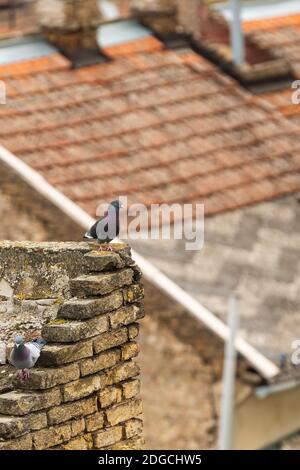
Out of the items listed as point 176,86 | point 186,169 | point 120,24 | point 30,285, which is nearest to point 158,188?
point 186,169

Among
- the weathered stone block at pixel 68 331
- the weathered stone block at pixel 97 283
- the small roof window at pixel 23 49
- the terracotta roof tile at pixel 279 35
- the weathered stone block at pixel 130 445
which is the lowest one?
the terracotta roof tile at pixel 279 35

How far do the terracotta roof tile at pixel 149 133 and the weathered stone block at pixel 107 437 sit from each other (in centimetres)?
1226

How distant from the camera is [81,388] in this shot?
13320mm

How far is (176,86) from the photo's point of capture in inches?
1171

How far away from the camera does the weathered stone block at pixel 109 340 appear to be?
528 inches

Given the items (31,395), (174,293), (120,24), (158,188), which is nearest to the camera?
(31,395)

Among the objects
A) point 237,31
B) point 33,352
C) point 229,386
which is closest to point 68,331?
point 33,352

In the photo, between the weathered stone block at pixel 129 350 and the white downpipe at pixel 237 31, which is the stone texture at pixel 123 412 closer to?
the weathered stone block at pixel 129 350

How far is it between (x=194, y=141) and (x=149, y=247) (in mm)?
3293

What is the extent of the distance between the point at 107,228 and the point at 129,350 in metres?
1.02

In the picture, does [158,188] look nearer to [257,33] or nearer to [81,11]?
[81,11]

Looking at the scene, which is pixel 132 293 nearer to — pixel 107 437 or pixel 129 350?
pixel 129 350

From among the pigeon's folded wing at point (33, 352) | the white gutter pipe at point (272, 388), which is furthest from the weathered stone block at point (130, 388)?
the white gutter pipe at point (272, 388)

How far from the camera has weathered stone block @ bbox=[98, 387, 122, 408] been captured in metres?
13.5
